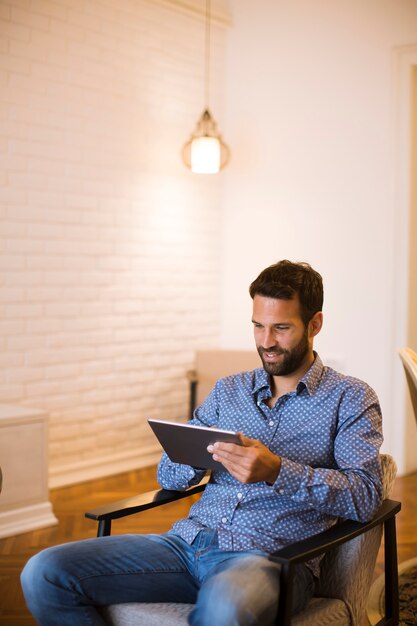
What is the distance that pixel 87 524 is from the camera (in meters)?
4.02

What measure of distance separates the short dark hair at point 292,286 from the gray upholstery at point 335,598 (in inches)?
19.6

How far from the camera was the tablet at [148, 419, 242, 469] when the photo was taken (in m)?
1.99

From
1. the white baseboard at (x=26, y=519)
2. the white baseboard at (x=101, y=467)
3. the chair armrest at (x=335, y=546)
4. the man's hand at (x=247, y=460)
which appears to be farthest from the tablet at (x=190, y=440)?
the white baseboard at (x=101, y=467)

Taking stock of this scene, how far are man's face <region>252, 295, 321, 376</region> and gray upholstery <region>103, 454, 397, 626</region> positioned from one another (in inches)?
15.7

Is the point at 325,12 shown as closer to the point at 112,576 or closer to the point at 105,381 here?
the point at 105,381

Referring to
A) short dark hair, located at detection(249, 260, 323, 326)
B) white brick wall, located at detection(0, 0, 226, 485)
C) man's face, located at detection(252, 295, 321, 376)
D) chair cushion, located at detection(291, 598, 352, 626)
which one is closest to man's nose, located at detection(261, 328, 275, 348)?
man's face, located at detection(252, 295, 321, 376)

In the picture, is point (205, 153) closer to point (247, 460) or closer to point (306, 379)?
point (306, 379)

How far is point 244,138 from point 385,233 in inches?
51.2

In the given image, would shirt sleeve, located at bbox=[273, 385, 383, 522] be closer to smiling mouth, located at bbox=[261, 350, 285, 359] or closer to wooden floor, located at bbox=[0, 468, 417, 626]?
smiling mouth, located at bbox=[261, 350, 285, 359]

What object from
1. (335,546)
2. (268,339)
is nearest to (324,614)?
(335,546)

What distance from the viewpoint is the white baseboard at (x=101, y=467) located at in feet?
15.7

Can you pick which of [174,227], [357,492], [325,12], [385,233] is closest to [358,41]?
[325,12]

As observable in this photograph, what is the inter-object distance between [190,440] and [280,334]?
43 centimetres

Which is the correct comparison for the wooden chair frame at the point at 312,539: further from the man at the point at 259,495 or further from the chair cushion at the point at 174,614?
the chair cushion at the point at 174,614
